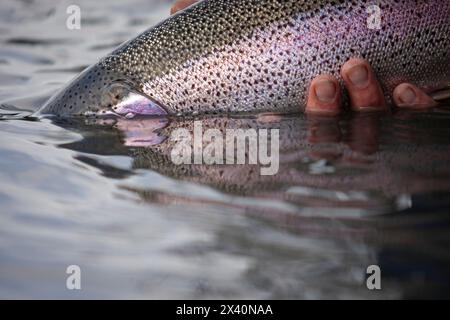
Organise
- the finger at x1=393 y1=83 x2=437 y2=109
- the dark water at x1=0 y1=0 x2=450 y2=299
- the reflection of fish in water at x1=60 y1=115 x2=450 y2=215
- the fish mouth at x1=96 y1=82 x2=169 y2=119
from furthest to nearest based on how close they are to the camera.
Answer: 1. the fish mouth at x1=96 y1=82 x2=169 y2=119
2. the finger at x1=393 y1=83 x2=437 y2=109
3. the reflection of fish in water at x1=60 y1=115 x2=450 y2=215
4. the dark water at x1=0 y1=0 x2=450 y2=299

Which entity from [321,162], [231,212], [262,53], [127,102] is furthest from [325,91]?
[231,212]

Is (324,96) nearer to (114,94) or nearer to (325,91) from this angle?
(325,91)

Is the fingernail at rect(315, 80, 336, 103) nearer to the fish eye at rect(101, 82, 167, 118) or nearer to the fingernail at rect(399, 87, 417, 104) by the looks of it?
the fingernail at rect(399, 87, 417, 104)

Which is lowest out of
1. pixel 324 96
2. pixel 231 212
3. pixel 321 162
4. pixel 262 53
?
pixel 231 212

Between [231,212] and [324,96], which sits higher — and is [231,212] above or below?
below

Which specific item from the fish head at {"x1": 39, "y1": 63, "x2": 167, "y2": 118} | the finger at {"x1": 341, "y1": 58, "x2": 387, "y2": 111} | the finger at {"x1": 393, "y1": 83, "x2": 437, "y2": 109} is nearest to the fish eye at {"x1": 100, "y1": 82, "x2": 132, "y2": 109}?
the fish head at {"x1": 39, "y1": 63, "x2": 167, "y2": 118}

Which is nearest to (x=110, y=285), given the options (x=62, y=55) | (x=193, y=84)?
(x=193, y=84)

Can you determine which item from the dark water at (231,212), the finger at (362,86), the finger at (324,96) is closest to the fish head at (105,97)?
the dark water at (231,212)
